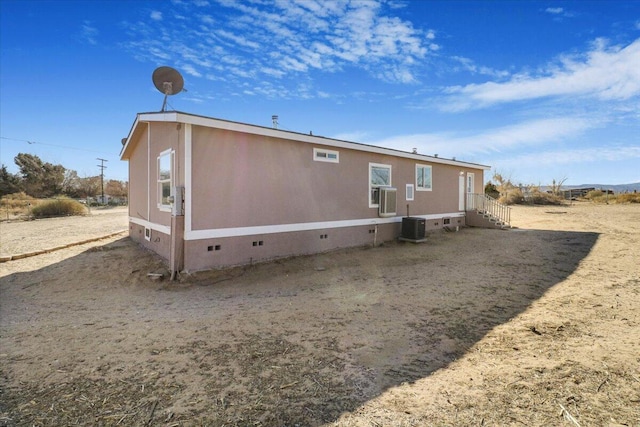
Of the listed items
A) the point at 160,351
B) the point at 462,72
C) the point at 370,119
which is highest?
the point at 462,72

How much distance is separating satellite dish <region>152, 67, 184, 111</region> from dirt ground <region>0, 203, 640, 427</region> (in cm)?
442

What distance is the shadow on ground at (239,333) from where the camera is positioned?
2.52m

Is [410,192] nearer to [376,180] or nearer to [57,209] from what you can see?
[376,180]

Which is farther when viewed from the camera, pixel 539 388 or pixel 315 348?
pixel 315 348

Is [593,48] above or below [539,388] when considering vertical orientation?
above

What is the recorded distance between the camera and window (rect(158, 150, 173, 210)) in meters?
7.27

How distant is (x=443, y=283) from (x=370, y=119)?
395 inches

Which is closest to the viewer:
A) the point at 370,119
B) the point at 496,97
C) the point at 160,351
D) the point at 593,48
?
the point at 160,351

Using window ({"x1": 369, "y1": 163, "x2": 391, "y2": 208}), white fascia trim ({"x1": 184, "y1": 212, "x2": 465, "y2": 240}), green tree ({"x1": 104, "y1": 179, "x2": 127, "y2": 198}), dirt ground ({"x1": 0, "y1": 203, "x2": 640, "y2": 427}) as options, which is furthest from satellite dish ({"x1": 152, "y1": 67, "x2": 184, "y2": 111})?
green tree ({"x1": 104, "y1": 179, "x2": 127, "y2": 198})

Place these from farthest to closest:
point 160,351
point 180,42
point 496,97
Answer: point 496,97
point 180,42
point 160,351

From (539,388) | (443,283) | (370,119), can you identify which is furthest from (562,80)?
(539,388)

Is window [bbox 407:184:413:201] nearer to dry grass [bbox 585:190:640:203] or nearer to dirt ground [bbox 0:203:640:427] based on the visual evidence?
dirt ground [bbox 0:203:640:427]

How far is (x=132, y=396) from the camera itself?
261 cm

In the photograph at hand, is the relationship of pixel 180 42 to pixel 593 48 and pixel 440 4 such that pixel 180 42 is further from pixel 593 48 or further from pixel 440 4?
pixel 593 48
